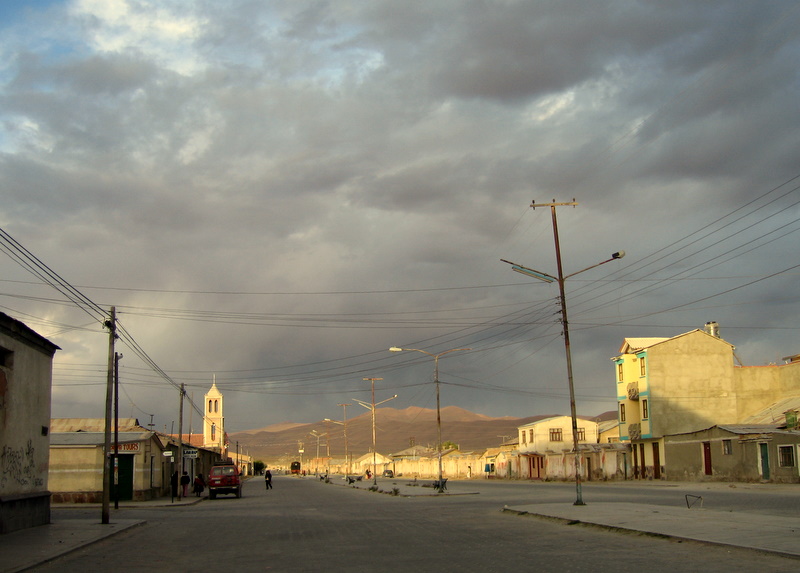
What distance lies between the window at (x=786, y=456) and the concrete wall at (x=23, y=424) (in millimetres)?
38709

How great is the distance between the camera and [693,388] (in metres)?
68.1

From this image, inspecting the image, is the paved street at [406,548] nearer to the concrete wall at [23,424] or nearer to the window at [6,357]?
the concrete wall at [23,424]

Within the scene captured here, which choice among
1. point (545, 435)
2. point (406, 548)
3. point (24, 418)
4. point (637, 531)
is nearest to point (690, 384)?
point (545, 435)

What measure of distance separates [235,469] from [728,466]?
3187 centimetres

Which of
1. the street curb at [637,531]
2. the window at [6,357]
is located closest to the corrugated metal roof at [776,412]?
the street curb at [637,531]

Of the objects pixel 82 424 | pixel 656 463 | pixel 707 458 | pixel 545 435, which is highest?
pixel 82 424

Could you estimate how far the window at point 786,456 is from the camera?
45250 mm

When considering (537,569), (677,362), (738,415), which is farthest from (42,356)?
(738,415)

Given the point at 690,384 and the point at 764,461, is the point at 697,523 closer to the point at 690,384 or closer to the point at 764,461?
the point at 764,461

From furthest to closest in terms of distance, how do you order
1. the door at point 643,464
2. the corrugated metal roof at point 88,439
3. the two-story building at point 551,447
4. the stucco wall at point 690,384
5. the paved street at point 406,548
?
the two-story building at point 551,447, the door at point 643,464, the stucco wall at point 690,384, the corrugated metal roof at point 88,439, the paved street at point 406,548

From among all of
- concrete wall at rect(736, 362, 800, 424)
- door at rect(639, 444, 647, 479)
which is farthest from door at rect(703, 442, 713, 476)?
concrete wall at rect(736, 362, 800, 424)

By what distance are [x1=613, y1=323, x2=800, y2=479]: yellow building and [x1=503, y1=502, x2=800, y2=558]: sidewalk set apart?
43200 millimetres

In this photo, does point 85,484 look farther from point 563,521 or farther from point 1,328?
point 563,521

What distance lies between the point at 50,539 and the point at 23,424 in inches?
214
